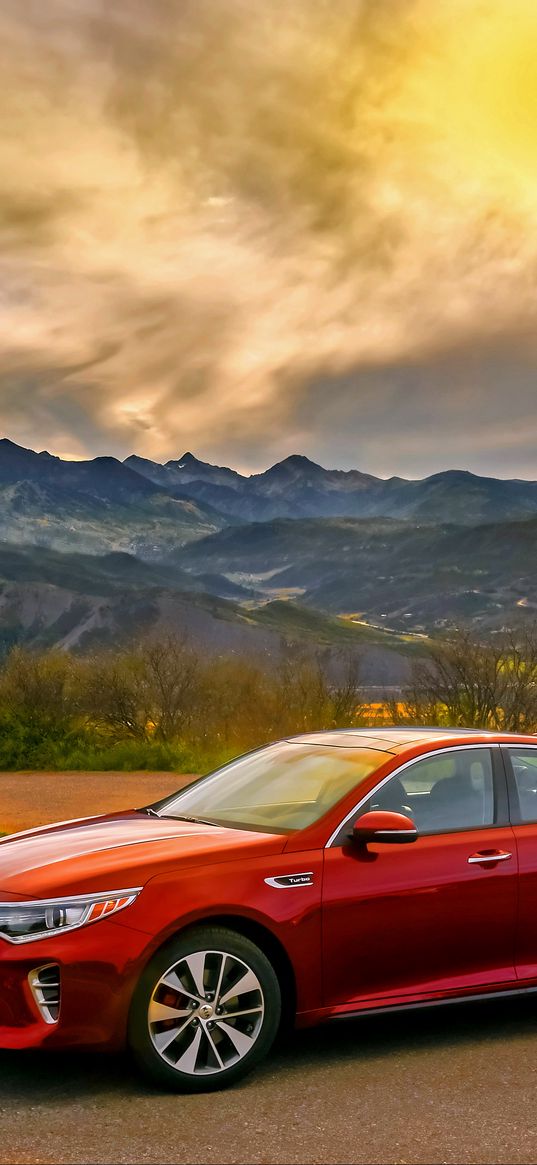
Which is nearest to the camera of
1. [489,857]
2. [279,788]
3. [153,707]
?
[489,857]

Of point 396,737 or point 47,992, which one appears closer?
point 47,992

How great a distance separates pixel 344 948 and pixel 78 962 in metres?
1.18

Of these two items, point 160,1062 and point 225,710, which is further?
point 225,710

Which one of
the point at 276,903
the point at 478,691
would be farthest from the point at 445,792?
the point at 478,691

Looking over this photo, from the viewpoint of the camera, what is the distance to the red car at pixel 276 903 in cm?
463

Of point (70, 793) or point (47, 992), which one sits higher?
point (47, 992)

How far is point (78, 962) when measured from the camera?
4.59 m

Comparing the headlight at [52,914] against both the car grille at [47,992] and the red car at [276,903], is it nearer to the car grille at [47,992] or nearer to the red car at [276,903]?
the red car at [276,903]

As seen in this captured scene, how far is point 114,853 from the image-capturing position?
507 cm

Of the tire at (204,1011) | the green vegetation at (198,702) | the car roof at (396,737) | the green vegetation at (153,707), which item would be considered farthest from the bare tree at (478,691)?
the tire at (204,1011)

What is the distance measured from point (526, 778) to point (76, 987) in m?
2.54

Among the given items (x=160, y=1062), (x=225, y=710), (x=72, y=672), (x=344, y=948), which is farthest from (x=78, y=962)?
(x=225, y=710)

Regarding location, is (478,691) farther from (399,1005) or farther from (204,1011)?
(204,1011)

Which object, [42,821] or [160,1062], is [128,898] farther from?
[42,821]
